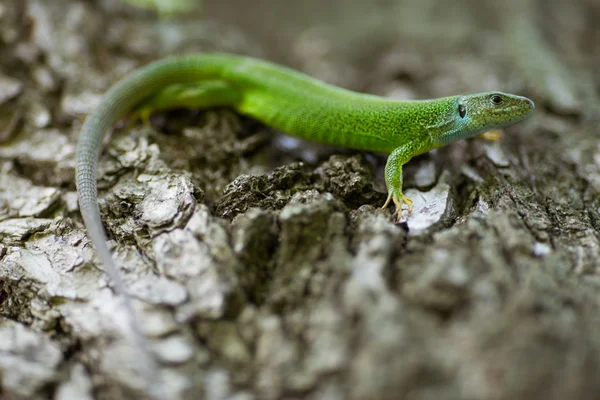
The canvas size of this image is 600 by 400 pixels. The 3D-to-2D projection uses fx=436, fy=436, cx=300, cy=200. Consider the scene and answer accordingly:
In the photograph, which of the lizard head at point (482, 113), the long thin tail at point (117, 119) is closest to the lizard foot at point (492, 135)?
the lizard head at point (482, 113)

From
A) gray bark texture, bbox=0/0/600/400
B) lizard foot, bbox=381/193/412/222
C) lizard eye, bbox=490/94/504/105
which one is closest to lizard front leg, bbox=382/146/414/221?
lizard foot, bbox=381/193/412/222

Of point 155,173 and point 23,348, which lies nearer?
point 23,348

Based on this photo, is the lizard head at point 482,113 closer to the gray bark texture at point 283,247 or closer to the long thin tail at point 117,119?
the gray bark texture at point 283,247

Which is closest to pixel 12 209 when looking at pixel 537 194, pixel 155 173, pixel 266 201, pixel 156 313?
pixel 155 173

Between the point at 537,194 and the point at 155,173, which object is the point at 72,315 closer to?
the point at 155,173

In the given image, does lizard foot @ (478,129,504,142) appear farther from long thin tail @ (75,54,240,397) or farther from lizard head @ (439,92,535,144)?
long thin tail @ (75,54,240,397)

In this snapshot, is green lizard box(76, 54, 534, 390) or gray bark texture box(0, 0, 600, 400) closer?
gray bark texture box(0, 0, 600, 400)

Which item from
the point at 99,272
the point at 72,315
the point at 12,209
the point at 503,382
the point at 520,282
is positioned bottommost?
the point at 503,382
